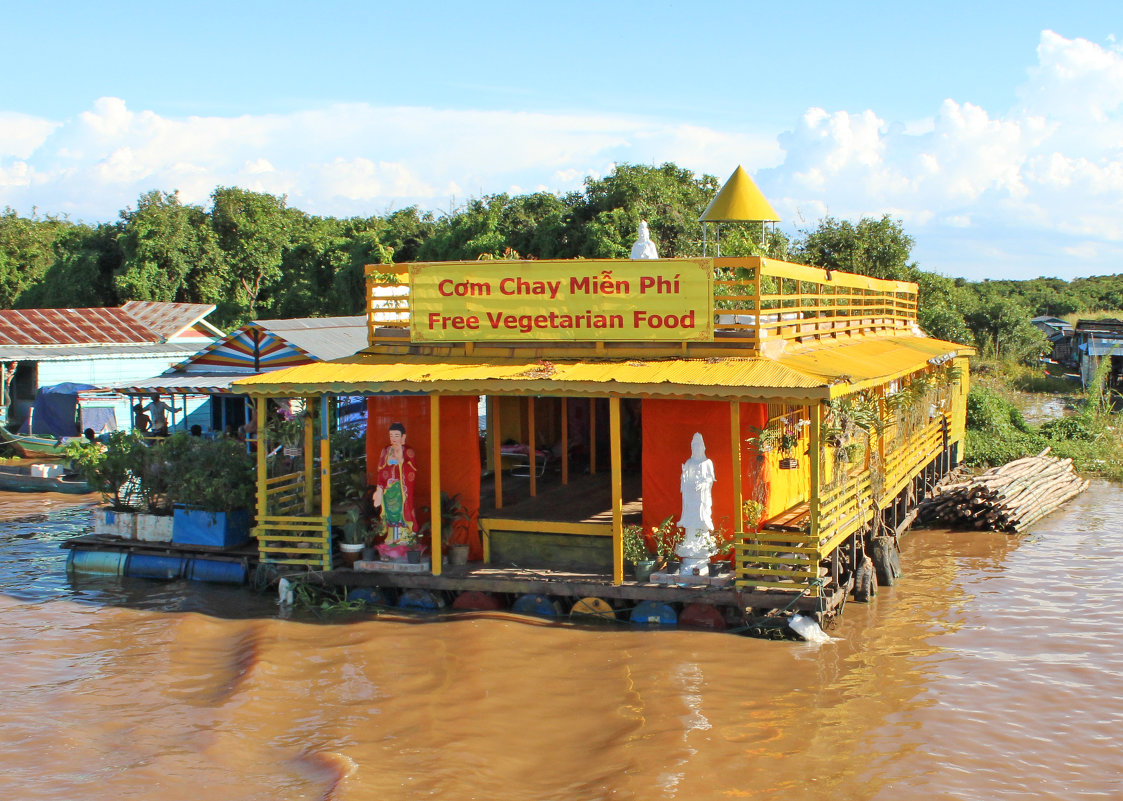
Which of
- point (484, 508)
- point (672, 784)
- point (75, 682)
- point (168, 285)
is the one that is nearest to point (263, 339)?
point (484, 508)

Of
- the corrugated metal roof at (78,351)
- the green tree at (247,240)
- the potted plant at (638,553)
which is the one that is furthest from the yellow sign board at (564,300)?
the green tree at (247,240)

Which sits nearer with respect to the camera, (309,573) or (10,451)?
(309,573)

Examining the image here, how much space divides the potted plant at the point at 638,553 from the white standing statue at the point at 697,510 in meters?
0.43

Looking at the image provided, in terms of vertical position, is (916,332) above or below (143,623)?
above

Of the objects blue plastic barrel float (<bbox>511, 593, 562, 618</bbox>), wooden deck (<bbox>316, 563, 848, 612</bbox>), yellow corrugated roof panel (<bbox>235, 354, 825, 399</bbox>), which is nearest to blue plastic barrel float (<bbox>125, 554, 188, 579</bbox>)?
wooden deck (<bbox>316, 563, 848, 612</bbox>)

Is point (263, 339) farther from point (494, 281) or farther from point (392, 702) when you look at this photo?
point (392, 702)

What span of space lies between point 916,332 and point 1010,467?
499 centimetres

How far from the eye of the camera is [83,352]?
101 feet

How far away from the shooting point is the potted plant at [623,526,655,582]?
12.6 meters

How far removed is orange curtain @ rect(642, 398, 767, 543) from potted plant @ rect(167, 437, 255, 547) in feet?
21.4

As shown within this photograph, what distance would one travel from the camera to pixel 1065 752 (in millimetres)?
9641

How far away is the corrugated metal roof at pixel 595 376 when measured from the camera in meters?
11.6

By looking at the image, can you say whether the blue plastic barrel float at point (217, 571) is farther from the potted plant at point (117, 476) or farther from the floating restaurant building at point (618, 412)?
the potted plant at point (117, 476)

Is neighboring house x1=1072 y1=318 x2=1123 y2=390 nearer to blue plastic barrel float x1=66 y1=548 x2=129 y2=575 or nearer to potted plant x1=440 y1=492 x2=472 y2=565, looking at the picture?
potted plant x1=440 y1=492 x2=472 y2=565
